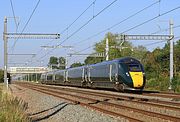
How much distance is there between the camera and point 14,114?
41.5 ft

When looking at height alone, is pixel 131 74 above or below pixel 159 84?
above

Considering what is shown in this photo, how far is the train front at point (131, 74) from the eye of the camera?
32.6m

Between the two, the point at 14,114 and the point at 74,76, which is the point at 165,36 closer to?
the point at 74,76

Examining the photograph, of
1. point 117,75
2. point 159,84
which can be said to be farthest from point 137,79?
point 159,84

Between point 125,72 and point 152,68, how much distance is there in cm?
3129

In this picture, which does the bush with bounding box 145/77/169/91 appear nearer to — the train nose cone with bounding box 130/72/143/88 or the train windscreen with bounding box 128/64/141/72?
the train windscreen with bounding box 128/64/141/72

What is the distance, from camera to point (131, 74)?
107 feet

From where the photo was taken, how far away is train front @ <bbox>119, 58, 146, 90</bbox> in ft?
107

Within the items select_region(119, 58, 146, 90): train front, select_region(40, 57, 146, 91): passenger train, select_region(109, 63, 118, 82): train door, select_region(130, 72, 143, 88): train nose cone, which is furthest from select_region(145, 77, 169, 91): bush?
select_region(130, 72, 143, 88): train nose cone

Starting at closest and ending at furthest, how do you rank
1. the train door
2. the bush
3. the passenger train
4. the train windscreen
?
the passenger train, the train windscreen, the train door, the bush

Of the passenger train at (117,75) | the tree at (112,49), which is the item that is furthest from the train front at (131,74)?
the tree at (112,49)

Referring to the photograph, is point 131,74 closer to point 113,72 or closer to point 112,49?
point 113,72

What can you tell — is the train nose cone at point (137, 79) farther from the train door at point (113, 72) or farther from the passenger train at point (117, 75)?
the train door at point (113, 72)

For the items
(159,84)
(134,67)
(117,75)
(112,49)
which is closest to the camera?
(134,67)
